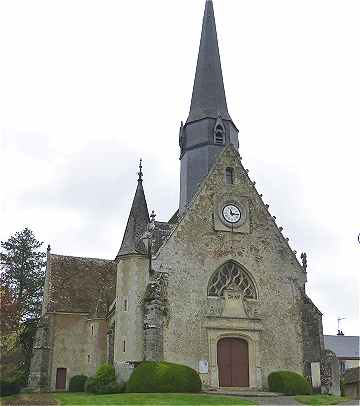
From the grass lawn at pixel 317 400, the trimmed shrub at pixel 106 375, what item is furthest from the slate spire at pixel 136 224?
the grass lawn at pixel 317 400

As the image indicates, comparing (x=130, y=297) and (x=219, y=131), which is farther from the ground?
(x=219, y=131)

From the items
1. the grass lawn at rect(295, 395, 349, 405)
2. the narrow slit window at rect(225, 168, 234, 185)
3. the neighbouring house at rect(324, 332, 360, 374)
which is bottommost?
the grass lawn at rect(295, 395, 349, 405)

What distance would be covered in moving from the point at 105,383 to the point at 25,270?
77.3 feet

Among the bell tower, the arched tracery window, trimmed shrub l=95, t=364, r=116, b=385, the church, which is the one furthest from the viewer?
the bell tower

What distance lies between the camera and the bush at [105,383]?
88.6ft

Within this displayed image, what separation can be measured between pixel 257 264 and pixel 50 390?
14.3 metres

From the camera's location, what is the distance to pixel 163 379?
84.2 feet

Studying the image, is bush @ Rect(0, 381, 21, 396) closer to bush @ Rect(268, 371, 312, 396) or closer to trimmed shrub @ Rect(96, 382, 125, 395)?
trimmed shrub @ Rect(96, 382, 125, 395)

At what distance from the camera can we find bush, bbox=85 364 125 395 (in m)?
27.0

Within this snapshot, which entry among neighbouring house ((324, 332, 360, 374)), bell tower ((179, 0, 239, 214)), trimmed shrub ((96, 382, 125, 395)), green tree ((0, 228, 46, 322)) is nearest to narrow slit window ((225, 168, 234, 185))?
bell tower ((179, 0, 239, 214))

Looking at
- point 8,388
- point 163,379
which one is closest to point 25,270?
point 8,388

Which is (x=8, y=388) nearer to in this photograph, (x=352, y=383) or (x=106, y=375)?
(x=106, y=375)

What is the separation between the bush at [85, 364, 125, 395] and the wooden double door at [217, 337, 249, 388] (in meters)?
5.32

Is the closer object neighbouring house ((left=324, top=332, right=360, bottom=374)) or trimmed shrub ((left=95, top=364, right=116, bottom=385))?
trimmed shrub ((left=95, top=364, right=116, bottom=385))
